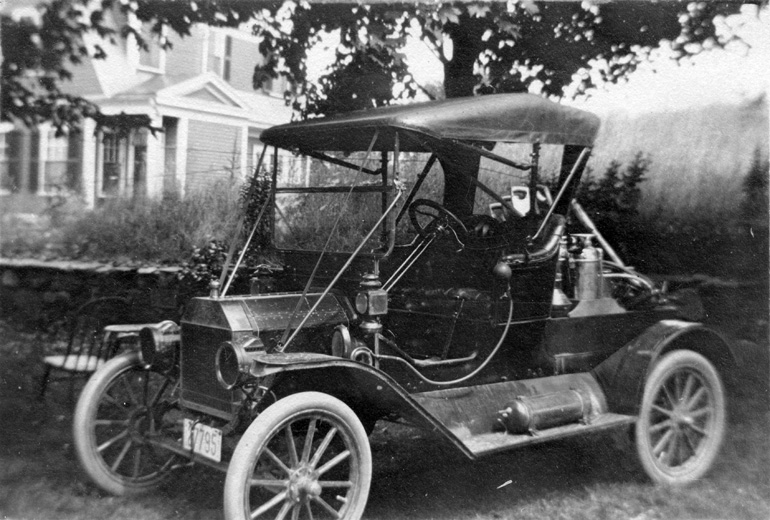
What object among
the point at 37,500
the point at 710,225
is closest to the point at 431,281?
the point at 37,500

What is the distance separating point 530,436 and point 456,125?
5.58ft

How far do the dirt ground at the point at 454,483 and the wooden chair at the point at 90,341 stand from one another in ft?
1.16

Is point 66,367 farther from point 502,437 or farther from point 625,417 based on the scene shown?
point 625,417

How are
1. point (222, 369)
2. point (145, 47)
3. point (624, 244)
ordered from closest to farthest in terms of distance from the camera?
point (222, 369) → point (145, 47) → point (624, 244)

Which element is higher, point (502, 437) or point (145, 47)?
point (145, 47)

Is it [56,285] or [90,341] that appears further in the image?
[56,285]

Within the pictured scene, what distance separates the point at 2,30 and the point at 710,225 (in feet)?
20.1

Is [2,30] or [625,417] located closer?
[625,417]

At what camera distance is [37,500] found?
371 cm

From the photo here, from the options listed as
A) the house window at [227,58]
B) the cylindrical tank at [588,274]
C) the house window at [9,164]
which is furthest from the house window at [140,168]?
the house window at [227,58]

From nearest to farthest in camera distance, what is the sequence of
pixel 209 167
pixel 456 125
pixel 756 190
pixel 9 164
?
pixel 456 125 < pixel 756 190 < pixel 209 167 < pixel 9 164

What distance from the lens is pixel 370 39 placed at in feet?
17.4

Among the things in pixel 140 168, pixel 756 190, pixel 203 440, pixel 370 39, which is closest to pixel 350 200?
pixel 370 39

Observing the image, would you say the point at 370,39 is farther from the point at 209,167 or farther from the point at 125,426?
the point at 209,167
